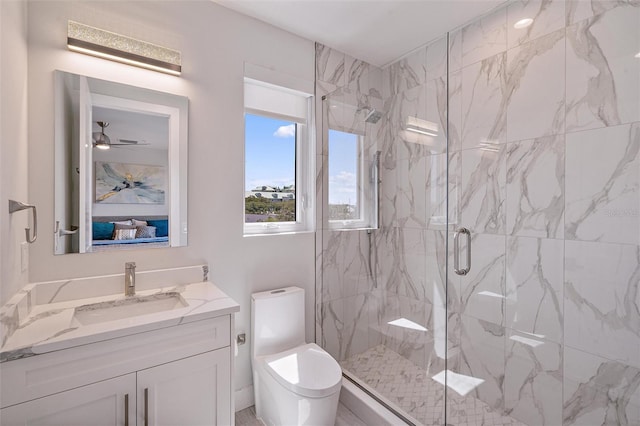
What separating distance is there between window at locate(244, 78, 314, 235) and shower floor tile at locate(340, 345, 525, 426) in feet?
3.51

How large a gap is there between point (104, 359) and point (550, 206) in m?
2.22

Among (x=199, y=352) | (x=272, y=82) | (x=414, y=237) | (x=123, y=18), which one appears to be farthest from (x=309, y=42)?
(x=199, y=352)

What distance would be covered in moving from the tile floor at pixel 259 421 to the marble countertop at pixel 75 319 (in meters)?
0.88

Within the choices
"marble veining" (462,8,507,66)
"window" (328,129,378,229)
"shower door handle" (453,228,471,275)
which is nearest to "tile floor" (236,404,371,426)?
"shower door handle" (453,228,471,275)

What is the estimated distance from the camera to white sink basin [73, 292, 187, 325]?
4.50ft

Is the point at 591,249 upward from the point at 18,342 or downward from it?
upward

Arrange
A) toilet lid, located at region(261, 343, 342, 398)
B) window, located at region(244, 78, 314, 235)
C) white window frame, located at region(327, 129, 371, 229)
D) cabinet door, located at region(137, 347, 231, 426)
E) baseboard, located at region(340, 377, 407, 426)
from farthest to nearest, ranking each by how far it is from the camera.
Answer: white window frame, located at region(327, 129, 371, 229)
window, located at region(244, 78, 314, 235)
baseboard, located at region(340, 377, 407, 426)
toilet lid, located at region(261, 343, 342, 398)
cabinet door, located at region(137, 347, 231, 426)

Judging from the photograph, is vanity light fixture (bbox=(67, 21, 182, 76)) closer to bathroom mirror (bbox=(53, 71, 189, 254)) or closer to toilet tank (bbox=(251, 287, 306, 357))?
bathroom mirror (bbox=(53, 71, 189, 254))

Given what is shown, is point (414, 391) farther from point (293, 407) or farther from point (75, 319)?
point (75, 319)

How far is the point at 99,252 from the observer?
4.96ft

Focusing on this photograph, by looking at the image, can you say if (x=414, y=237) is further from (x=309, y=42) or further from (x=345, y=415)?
(x=309, y=42)

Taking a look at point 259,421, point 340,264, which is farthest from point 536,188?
point 259,421

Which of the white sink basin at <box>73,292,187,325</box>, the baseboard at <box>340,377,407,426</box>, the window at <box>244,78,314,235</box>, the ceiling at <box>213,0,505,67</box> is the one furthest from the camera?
the window at <box>244,78,314,235</box>

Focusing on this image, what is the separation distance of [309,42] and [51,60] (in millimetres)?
1529
